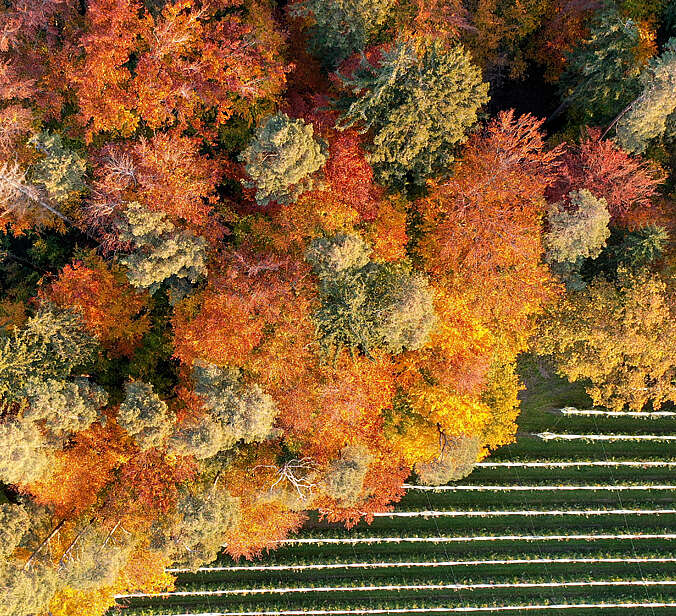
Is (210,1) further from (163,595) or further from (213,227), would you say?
(163,595)

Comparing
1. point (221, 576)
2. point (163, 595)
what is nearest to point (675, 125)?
point (221, 576)

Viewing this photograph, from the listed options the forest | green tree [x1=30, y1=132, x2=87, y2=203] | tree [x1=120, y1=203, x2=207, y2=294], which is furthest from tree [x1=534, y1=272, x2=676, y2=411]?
green tree [x1=30, y1=132, x2=87, y2=203]

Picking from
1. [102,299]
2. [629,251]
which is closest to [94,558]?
[102,299]

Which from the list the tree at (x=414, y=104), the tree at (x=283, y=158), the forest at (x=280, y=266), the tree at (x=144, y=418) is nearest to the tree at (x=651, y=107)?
the forest at (x=280, y=266)

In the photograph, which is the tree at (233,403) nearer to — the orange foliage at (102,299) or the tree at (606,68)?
the orange foliage at (102,299)

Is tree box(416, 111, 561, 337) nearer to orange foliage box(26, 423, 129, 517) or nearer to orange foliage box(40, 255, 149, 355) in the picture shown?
orange foliage box(40, 255, 149, 355)

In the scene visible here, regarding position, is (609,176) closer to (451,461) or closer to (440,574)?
(451,461)

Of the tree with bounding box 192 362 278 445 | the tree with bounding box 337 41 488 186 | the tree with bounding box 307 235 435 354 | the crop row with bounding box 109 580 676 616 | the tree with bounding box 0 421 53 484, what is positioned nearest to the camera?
the tree with bounding box 0 421 53 484
